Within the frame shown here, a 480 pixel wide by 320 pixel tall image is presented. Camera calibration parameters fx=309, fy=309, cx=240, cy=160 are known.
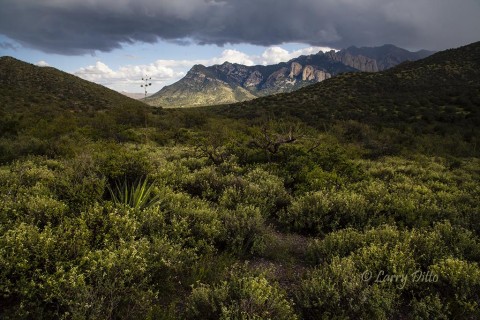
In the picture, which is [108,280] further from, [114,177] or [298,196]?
[298,196]

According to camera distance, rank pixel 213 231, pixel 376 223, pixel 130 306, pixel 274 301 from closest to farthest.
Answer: pixel 274 301 < pixel 130 306 < pixel 213 231 < pixel 376 223

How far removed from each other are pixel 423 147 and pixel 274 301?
20439 mm

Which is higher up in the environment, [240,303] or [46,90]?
[46,90]

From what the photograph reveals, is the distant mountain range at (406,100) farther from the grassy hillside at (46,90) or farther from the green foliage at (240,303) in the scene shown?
the grassy hillside at (46,90)

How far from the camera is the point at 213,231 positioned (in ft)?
20.6

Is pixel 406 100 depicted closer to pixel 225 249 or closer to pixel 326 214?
pixel 326 214

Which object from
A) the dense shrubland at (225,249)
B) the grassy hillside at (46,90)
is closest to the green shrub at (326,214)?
the dense shrubland at (225,249)

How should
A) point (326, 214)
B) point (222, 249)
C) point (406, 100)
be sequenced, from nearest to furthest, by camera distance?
point (222, 249) → point (326, 214) → point (406, 100)

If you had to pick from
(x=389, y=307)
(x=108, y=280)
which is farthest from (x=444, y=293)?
(x=108, y=280)
